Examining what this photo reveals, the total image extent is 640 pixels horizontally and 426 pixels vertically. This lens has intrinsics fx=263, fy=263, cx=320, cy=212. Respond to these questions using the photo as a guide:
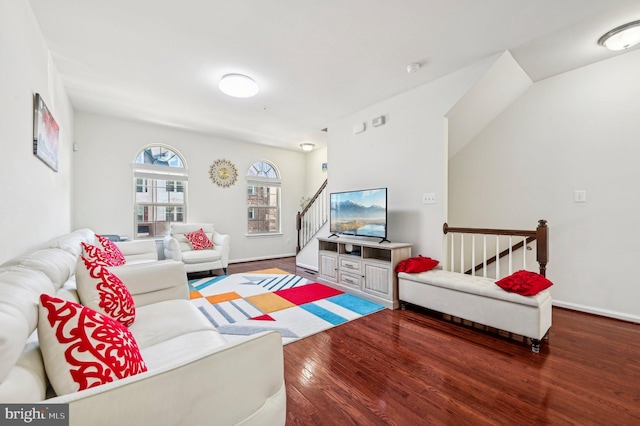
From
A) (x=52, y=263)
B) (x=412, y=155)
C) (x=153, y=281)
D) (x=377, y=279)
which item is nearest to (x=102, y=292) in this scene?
(x=52, y=263)

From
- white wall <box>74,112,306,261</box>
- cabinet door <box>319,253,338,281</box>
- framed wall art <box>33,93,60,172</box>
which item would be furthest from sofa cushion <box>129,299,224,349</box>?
white wall <box>74,112,306,261</box>

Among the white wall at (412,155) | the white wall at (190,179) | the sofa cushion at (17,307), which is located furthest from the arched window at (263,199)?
the sofa cushion at (17,307)

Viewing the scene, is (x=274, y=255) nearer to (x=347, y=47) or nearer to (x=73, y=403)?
(x=347, y=47)

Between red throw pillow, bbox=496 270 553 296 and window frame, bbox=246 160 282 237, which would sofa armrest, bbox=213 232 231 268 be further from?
red throw pillow, bbox=496 270 553 296

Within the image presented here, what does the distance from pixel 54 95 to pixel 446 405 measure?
4.49 m

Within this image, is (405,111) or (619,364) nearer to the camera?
(619,364)

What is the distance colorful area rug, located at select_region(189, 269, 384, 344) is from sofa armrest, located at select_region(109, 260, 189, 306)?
612 millimetres

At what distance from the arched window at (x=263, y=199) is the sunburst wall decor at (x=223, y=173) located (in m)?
0.36

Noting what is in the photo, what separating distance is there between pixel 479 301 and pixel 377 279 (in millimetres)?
1113

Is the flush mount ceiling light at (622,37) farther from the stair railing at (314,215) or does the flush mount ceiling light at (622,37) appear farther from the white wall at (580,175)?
the stair railing at (314,215)

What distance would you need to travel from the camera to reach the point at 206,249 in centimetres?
466

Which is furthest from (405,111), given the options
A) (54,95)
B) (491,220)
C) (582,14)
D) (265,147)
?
(54,95)

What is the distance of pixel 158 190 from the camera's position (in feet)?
16.4

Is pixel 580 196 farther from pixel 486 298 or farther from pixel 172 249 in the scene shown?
pixel 172 249
